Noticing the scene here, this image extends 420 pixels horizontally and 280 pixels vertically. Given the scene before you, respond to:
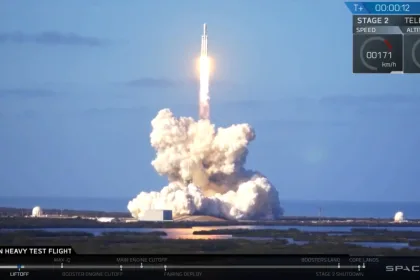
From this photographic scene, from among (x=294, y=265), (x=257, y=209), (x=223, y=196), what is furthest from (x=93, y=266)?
(x=223, y=196)

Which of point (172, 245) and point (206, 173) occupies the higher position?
point (206, 173)

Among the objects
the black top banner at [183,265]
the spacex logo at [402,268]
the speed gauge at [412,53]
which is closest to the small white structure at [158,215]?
the speed gauge at [412,53]

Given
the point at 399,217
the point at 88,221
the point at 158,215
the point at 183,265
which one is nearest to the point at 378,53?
the point at 183,265

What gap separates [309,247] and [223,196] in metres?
33.4

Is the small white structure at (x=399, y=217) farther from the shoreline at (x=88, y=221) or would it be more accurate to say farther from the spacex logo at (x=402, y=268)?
the spacex logo at (x=402, y=268)

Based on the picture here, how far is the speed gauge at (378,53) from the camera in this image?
44.9ft

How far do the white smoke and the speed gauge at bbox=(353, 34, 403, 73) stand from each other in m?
28.9

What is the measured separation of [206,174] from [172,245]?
110ft

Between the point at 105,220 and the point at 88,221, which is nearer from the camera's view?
the point at 88,221

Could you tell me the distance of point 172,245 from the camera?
17.6 metres

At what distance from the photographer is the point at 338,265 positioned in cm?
1234
